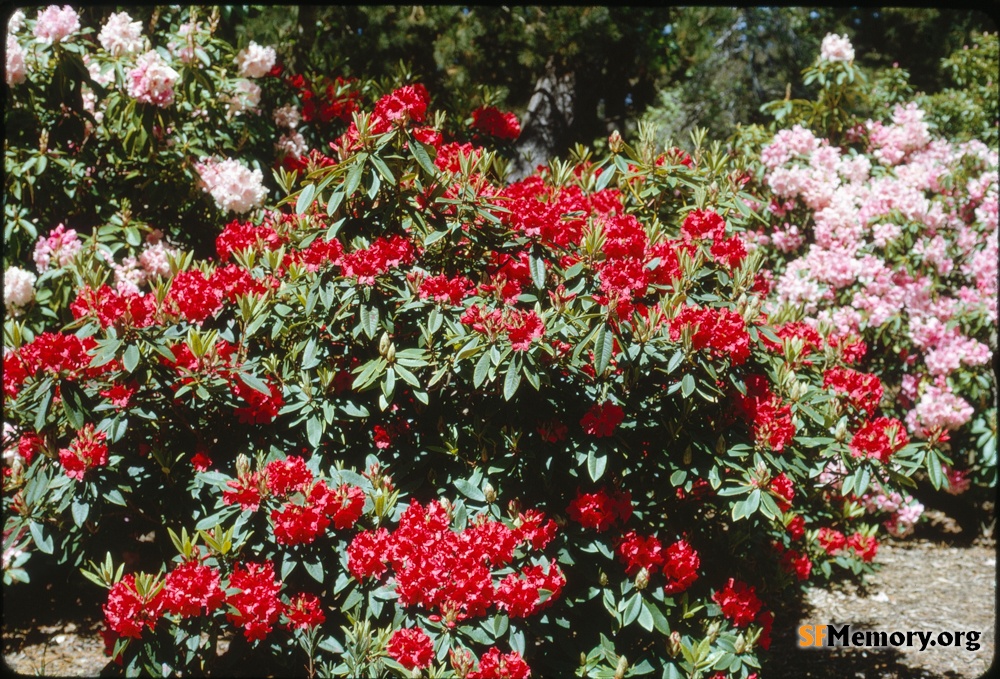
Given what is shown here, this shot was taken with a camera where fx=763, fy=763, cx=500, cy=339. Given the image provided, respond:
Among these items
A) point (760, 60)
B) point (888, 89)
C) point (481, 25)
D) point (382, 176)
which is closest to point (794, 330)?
point (382, 176)

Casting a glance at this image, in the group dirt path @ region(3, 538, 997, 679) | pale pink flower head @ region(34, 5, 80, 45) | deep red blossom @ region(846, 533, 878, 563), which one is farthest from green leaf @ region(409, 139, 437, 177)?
deep red blossom @ region(846, 533, 878, 563)

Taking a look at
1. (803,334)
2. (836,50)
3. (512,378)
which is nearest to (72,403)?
(512,378)

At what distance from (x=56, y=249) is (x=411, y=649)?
2.10 metres

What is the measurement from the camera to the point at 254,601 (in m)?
2.09

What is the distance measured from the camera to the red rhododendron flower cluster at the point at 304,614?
86.9 inches

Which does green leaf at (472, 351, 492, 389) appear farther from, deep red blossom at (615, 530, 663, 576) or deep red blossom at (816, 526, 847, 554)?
deep red blossom at (816, 526, 847, 554)

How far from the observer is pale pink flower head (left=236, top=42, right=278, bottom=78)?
10.7 ft

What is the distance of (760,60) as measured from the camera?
7789mm

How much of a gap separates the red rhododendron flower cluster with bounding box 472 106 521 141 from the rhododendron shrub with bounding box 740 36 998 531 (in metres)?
1.31

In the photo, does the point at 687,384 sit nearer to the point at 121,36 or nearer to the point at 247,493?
the point at 247,493

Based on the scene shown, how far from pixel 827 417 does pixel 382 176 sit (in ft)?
5.09

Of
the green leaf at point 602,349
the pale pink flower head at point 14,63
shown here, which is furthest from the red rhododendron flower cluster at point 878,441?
the pale pink flower head at point 14,63

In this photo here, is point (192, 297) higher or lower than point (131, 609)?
higher

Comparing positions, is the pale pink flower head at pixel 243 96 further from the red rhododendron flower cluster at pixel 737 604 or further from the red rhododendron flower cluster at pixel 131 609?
the red rhododendron flower cluster at pixel 737 604
